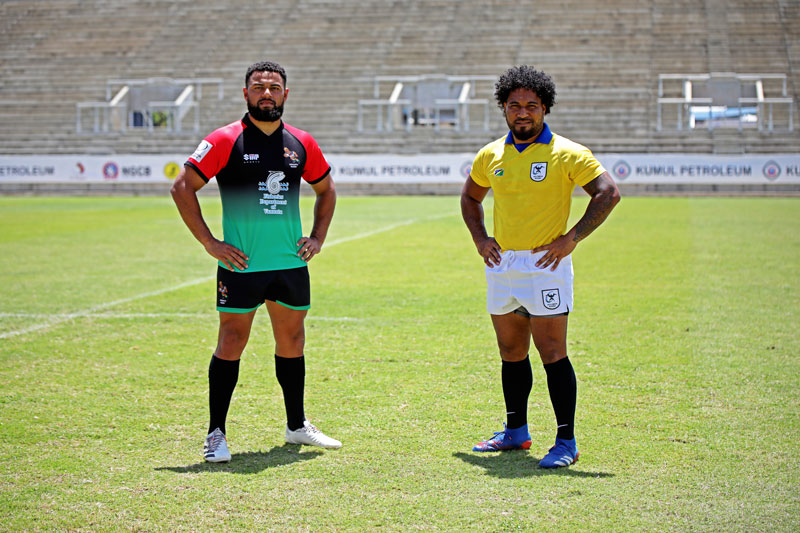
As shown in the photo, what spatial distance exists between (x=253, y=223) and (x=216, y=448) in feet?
3.87

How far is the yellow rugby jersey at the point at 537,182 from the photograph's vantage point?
4.67 metres

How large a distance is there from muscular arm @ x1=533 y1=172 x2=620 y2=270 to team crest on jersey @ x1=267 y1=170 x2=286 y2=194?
139cm

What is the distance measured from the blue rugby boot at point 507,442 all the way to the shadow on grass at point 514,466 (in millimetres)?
38

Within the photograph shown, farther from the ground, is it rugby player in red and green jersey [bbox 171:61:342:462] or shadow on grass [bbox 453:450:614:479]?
rugby player in red and green jersey [bbox 171:61:342:462]

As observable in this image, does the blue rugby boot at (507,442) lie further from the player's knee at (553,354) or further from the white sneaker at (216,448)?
the white sneaker at (216,448)

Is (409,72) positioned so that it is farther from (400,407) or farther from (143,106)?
(400,407)

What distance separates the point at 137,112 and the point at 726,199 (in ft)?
72.4

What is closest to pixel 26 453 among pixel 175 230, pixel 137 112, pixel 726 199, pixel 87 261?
pixel 87 261

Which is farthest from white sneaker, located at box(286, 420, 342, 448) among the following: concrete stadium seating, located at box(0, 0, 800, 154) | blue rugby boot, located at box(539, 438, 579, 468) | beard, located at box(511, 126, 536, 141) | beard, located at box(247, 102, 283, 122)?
concrete stadium seating, located at box(0, 0, 800, 154)

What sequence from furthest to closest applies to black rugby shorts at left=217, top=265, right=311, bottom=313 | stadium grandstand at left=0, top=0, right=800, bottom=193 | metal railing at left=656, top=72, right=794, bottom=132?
stadium grandstand at left=0, top=0, right=800, bottom=193, metal railing at left=656, top=72, right=794, bottom=132, black rugby shorts at left=217, top=265, right=311, bottom=313

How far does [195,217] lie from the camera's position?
489 cm

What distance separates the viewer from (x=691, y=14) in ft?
127

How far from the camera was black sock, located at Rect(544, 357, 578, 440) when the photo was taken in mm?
4719

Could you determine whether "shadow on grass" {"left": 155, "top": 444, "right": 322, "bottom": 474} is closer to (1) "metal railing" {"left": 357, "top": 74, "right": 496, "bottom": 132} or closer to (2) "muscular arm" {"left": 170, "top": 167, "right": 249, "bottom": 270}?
(2) "muscular arm" {"left": 170, "top": 167, "right": 249, "bottom": 270}
